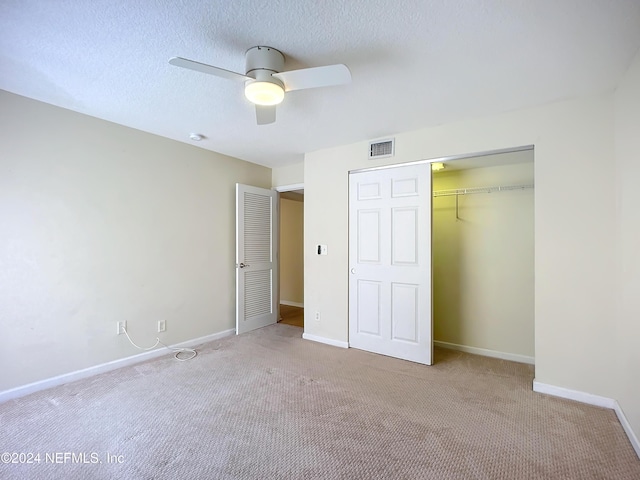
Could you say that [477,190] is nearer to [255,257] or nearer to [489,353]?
[489,353]

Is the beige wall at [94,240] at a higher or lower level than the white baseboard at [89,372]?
higher

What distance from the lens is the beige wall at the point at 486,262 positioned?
131 inches

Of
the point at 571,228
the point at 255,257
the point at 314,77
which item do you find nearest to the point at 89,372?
the point at 255,257

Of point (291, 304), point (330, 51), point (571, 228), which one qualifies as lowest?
point (291, 304)

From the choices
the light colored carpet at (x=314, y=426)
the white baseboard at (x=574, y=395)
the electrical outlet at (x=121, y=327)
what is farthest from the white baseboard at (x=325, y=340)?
the electrical outlet at (x=121, y=327)

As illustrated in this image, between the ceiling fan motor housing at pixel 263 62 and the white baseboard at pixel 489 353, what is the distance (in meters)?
3.52

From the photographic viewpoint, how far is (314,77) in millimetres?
1801

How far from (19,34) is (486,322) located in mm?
4626

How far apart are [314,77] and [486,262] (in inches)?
116

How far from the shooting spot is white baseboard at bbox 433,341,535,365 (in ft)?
10.8

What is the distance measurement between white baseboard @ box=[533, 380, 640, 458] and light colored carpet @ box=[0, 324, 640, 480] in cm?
7

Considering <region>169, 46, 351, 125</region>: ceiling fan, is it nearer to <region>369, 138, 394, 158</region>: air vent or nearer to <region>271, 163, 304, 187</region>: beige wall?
<region>369, 138, 394, 158</region>: air vent

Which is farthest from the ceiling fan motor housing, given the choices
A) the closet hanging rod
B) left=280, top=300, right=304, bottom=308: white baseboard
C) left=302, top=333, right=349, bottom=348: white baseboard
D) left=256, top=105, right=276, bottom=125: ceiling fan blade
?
left=280, top=300, right=304, bottom=308: white baseboard

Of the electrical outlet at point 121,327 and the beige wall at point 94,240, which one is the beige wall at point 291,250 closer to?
the beige wall at point 94,240
